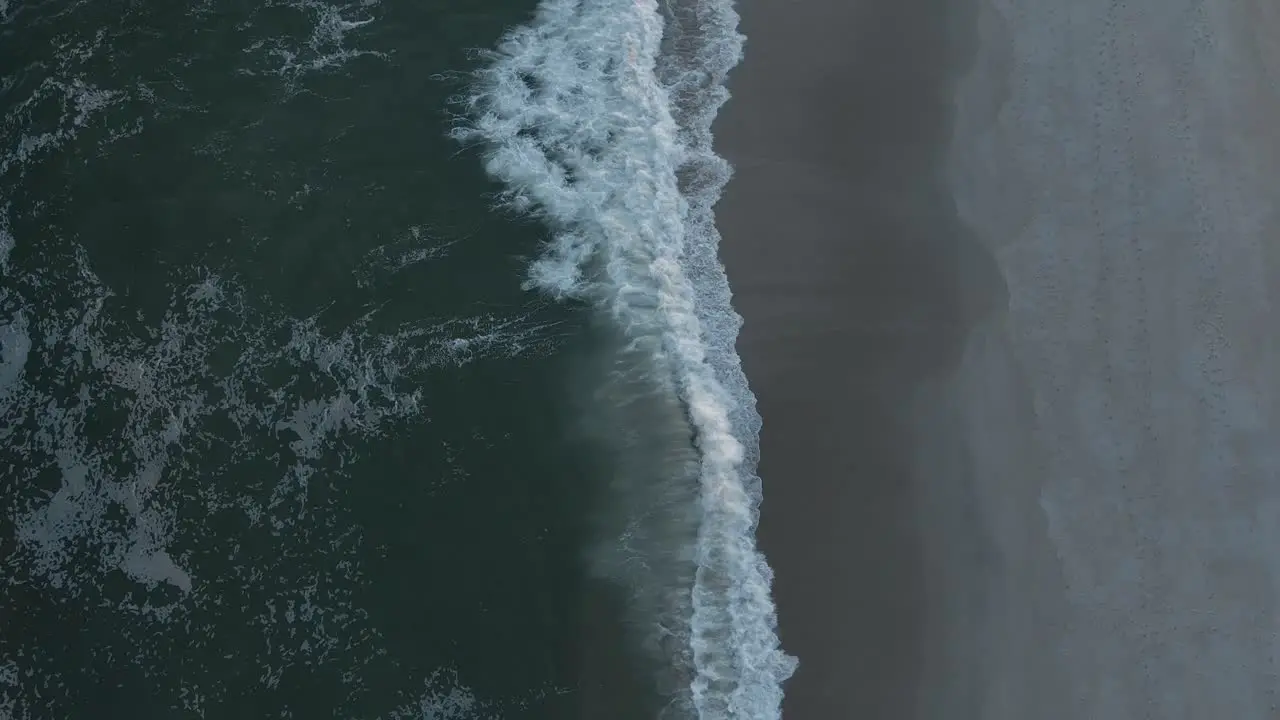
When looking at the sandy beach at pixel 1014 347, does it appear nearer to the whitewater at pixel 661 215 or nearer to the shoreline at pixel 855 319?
the shoreline at pixel 855 319

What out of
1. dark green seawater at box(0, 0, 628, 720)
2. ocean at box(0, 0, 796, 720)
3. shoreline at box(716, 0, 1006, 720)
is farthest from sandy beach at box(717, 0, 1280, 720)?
dark green seawater at box(0, 0, 628, 720)

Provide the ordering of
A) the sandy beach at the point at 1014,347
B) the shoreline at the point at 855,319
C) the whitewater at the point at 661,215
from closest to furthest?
the sandy beach at the point at 1014,347
the shoreline at the point at 855,319
the whitewater at the point at 661,215

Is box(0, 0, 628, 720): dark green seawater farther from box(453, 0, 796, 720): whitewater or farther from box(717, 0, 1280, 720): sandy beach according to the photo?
box(717, 0, 1280, 720): sandy beach

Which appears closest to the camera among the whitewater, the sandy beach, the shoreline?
the sandy beach

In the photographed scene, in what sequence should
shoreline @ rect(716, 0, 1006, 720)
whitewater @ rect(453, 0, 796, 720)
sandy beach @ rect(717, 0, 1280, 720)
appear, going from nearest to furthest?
1. sandy beach @ rect(717, 0, 1280, 720)
2. shoreline @ rect(716, 0, 1006, 720)
3. whitewater @ rect(453, 0, 796, 720)

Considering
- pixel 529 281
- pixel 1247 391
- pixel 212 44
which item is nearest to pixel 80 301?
pixel 212 44

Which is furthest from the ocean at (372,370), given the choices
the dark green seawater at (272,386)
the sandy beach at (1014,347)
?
the sandy beach at (1014,347)

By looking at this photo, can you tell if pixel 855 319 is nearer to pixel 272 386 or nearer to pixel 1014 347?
pixel 1014 347
